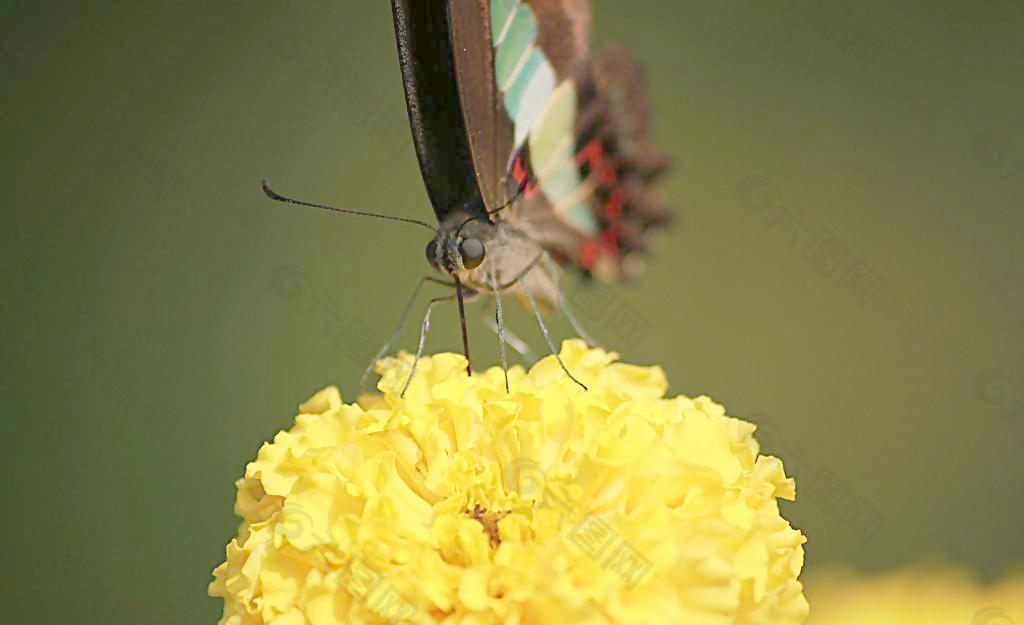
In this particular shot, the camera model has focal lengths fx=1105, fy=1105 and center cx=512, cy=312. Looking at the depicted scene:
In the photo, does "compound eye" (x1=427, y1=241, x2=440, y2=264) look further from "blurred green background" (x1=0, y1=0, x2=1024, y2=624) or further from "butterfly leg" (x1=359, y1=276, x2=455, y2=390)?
"blurred green background" (x1=0, y1=0, x2=1024, y2=624)

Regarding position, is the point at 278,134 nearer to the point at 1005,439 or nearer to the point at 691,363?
the point at 691,363

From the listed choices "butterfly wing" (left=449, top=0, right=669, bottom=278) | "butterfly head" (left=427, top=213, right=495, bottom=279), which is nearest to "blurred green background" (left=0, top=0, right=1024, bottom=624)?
"butterfly wing" (left=449, top=0, right=669, bottom=278)

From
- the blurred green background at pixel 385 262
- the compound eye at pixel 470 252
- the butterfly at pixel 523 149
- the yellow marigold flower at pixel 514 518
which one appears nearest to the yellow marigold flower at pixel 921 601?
the yellow marigold flower at pixel 514 518

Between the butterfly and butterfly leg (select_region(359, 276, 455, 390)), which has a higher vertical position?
the butterfly

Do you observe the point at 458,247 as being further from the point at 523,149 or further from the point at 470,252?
the point at 523,149

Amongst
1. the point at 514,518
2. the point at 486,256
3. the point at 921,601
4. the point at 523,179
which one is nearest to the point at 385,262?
the point at 523,179

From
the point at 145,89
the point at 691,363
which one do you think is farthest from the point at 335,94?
the point at 691,363
